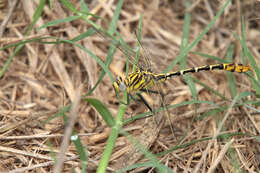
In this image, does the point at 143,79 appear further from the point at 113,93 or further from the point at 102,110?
the point at 102,110

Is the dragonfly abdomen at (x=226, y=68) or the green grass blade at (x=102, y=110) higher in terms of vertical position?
the dragonfly abdomen at (x=226, y=68)

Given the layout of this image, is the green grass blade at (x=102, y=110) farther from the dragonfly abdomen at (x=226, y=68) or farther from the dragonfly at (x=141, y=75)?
the dragonfly abdomen at (x=226, y=68)

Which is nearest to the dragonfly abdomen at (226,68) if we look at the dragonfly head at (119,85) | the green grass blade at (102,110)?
the dragonfly head at (119,85)

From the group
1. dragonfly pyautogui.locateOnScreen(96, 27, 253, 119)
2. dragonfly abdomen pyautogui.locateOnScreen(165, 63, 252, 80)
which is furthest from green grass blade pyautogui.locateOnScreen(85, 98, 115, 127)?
dragonfly abdomen pyautogui.locateOnScreen(165, 63, 252, 80)

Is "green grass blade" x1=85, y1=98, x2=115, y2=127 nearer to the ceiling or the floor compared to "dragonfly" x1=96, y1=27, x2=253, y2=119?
nearer to the floor

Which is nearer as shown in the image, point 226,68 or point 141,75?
point 141,75

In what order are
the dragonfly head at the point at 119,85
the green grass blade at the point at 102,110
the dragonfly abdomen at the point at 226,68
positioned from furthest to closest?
the dragonfly abdomen at the point at 226,68, the dragonfly head at the point at 119,85, the green grass blade at the point at 102,110

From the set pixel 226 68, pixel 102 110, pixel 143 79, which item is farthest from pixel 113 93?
pixel 226 68

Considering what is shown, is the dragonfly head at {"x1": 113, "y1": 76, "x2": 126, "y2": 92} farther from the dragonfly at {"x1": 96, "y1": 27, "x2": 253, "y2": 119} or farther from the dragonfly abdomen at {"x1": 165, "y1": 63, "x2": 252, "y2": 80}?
the dragonfly abdomen at {"x1": 165, "y1": 63, "x2": 252, "y2": 80}

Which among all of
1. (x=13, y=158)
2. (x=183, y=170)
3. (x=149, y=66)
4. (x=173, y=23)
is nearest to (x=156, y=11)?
(x=173, y=23)
